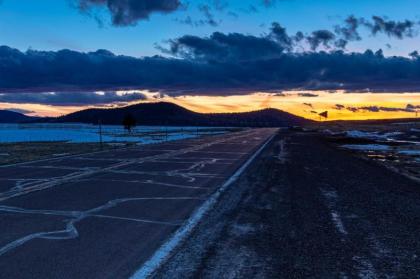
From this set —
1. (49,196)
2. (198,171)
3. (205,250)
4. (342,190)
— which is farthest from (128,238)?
(198,171)

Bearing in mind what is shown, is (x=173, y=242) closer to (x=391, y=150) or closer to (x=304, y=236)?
(x=304, y=236)

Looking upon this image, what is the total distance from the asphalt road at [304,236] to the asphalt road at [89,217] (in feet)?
2.37

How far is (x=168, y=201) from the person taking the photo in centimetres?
1219

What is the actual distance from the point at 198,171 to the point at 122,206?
920 centimetres

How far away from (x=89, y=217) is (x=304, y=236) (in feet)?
A: 13.5

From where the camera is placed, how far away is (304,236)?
27.9 ft

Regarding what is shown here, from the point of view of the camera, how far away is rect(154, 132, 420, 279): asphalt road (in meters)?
6.48

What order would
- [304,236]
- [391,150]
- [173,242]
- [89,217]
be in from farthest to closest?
[391,150], [89,217], [304,236], [173,242]

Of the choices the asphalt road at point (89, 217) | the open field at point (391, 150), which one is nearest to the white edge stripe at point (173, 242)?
the asphalt road at point (89, 217)

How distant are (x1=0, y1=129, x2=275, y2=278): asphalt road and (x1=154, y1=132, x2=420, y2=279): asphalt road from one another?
724 millimetres

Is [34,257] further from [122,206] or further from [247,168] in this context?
[247,168]

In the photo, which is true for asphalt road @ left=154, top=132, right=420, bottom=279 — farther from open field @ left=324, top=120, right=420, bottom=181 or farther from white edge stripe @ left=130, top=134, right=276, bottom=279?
open field @ left=324, top=120, right=420, bottom=181

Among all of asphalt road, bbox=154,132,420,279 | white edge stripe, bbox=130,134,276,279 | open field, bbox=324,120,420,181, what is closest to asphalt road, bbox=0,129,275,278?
white edge stripe, bbox=130,134,276,279

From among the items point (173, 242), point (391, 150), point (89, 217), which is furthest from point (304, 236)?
point (391, 150)
